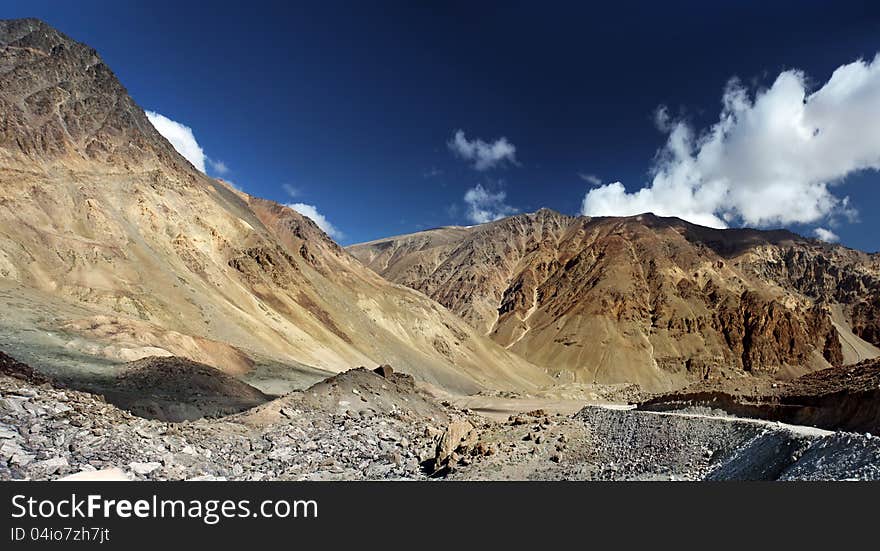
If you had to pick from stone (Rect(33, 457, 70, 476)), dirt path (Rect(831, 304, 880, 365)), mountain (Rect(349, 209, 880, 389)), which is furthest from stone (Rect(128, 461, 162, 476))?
dirt path (Rect(831, 304, 880, 365))

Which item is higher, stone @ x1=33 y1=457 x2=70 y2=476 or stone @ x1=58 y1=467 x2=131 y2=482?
stone @ x1=33 y1=457 x2=70 y2=476

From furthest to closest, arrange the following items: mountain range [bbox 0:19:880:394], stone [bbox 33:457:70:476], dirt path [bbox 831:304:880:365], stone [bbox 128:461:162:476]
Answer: dirt path [bbox 831:304:880:365]
mountain range [bbox 0:19:880:394]
stone [bbox 128:461:162:476]
stone [bbox 33:457:70:476]

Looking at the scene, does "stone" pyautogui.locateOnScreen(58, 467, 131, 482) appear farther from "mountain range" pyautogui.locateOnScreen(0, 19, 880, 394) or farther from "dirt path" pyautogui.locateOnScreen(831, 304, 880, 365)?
"dirt path" pyautogui.locateOnScreen(831, 304, 880, 365)

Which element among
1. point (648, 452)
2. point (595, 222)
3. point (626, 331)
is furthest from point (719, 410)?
point (595, 222)

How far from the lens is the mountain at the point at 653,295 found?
379 ft

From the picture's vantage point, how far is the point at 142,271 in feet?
161

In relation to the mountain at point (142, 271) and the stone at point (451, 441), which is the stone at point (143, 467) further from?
the mountain at point (142, 271)

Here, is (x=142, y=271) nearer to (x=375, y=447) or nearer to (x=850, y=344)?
(x=375, y=447)

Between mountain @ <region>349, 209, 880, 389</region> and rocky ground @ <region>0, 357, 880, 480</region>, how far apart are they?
8838cm

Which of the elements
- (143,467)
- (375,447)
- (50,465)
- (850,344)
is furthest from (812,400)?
(850,344)

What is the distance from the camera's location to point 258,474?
52.3 ft

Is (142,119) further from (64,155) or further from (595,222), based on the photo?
(595,222)

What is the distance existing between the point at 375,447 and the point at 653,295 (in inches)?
4865

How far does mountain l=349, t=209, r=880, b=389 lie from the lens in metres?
115
